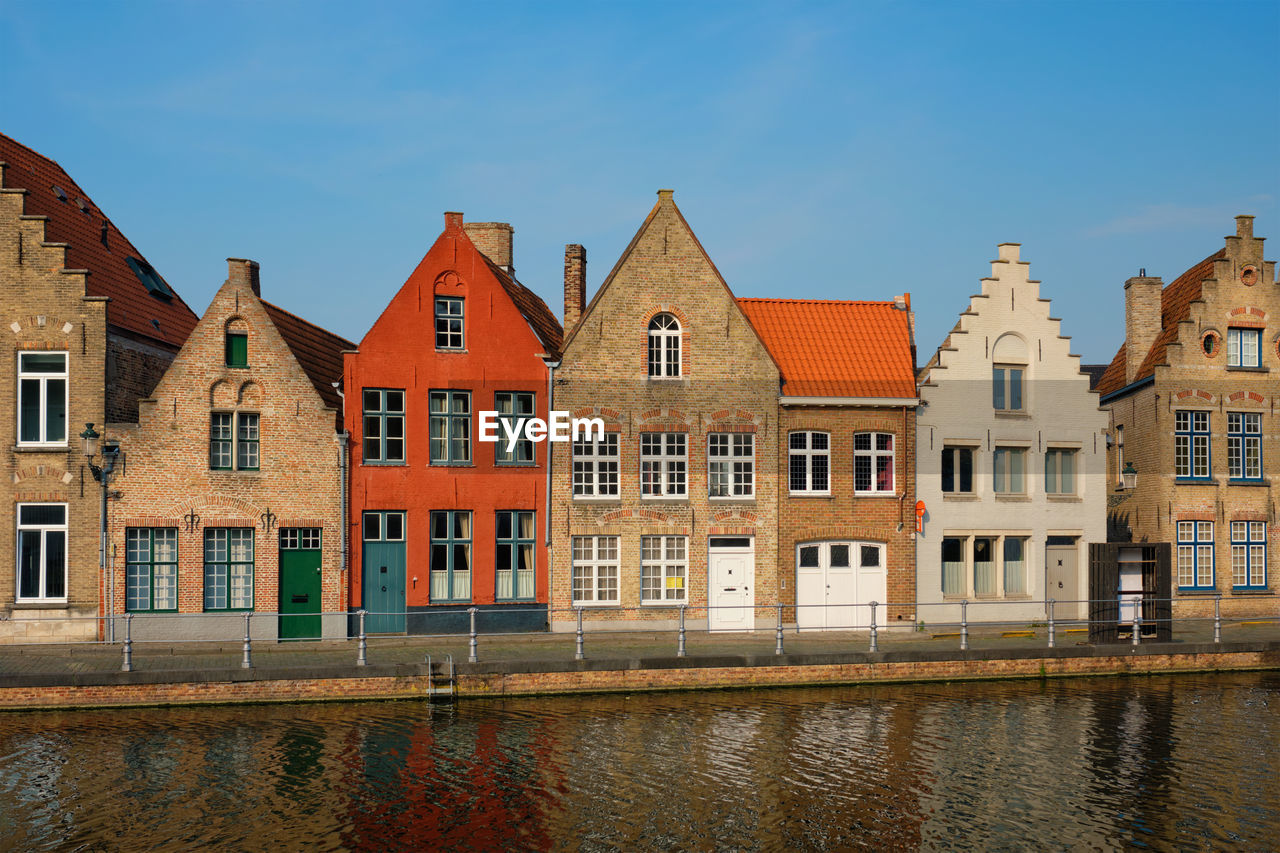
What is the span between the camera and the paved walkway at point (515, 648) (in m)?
22.5

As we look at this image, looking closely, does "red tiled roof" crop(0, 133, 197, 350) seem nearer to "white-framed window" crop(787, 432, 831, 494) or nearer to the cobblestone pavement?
the cobblestone pavement

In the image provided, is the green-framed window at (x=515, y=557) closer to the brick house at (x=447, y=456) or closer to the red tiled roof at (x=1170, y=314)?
the brick house at (x=447, y=456)

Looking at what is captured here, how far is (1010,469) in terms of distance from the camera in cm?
2983

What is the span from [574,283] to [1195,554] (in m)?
19.7

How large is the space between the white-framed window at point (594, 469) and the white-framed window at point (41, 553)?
12.8 meters

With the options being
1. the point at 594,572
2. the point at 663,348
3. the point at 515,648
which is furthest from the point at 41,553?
the point at 663,348

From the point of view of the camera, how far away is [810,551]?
28438 millimetres

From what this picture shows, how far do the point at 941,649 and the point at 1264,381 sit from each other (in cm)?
1517

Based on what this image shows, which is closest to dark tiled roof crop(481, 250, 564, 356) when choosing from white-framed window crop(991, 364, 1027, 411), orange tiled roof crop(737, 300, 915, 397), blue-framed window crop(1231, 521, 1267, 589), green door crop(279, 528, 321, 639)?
orange tiled roof crop(737, 300, 915, 397)

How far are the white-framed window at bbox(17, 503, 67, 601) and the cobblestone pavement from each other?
1441 mm

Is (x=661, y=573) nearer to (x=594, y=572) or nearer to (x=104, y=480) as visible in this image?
(x=594, y=572)

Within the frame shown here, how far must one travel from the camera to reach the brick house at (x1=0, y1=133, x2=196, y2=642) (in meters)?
26.0

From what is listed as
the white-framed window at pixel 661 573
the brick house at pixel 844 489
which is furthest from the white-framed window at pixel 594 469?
the brick house at pixel 844 489

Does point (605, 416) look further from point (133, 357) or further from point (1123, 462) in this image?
point (1123, 462)
